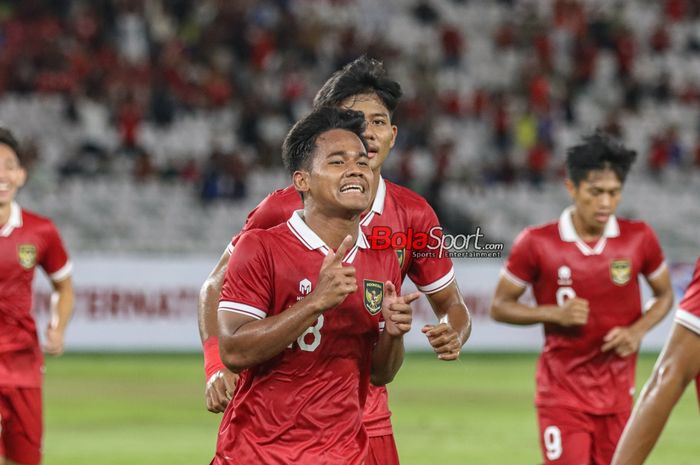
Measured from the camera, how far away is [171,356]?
18.0 meters

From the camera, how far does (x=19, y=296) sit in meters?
7.05

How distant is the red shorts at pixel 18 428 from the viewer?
6.91m

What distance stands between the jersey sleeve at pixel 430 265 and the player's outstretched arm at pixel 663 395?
1.78 m

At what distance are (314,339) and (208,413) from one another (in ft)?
29.3

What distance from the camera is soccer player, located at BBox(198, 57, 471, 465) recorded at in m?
5.11

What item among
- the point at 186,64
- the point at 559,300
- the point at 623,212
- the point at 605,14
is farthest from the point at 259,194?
the point at 559,300

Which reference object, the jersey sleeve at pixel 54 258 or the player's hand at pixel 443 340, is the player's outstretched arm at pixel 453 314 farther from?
the jersey sleeve at pixel 54 258

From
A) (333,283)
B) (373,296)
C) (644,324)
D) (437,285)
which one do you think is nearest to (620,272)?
(644,324)

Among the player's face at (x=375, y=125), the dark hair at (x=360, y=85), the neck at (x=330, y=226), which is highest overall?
the dark hair at (x=360, y=85)

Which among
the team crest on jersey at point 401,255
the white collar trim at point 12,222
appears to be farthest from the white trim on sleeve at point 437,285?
the white collar trim at point 12,222

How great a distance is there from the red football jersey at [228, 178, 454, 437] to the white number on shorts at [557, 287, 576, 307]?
2311 mm

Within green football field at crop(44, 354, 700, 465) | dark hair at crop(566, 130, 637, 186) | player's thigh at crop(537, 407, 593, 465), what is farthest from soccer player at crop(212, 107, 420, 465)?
green football field at crop(44, 354, 700, 465)

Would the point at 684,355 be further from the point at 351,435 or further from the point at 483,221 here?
the point at 483,221

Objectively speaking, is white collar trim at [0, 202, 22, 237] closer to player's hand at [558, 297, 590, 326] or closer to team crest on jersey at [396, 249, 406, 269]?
team crest on jersey at [396, 249, 406, 269]
